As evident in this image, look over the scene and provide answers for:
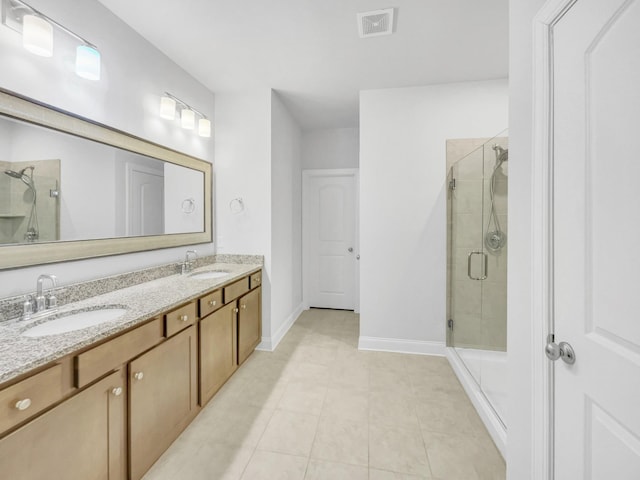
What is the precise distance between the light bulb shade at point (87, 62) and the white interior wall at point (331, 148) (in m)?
2.89

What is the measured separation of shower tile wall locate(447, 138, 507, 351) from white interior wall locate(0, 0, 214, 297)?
2.48m

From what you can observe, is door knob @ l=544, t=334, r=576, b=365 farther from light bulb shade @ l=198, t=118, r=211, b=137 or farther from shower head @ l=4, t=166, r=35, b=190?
light bulb shade @ l=198, t=118, r=211, b=137

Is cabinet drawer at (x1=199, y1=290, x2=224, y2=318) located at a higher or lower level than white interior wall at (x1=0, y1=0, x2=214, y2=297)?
lower

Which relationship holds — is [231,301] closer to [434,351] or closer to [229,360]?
[229,360]

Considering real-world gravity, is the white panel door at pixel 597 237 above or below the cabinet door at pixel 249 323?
above

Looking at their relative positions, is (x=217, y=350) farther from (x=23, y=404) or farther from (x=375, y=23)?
(x=375, y=23)

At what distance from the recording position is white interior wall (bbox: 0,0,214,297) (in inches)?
55.9

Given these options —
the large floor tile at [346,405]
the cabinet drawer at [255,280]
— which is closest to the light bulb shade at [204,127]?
the cabinet drawer at [255,280]

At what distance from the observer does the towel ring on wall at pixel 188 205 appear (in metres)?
2.65

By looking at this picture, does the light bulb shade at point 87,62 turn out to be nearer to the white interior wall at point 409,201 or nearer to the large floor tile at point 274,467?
the white interior wall at point 409,201

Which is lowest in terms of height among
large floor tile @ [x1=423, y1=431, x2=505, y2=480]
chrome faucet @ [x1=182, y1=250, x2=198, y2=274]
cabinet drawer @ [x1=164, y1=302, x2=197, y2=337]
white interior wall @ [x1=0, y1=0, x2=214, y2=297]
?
large floor tile @ [x1=423, y1=431, x2=505, y2=480]

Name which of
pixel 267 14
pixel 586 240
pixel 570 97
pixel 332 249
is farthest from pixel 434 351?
pixel 267 14

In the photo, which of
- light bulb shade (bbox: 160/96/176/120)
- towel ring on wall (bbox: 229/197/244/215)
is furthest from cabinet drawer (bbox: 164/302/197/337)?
light bulb shade (bbox: 160/96/176/120)

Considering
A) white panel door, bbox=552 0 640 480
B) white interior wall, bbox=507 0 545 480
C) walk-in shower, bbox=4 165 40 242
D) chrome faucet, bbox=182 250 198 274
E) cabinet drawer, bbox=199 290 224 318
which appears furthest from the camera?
Answer: chrome faucet, bbox=182 250 198 274
